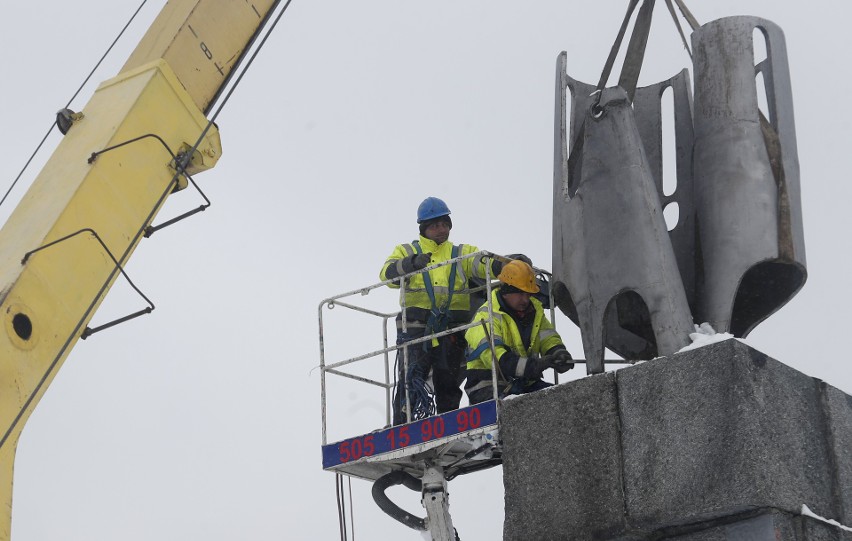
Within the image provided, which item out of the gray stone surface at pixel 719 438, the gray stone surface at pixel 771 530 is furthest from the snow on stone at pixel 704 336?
the gray stone surface at pixel 771 530

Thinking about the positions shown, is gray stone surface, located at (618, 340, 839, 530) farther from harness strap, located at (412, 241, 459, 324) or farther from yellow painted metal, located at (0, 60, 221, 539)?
yellow painted metal, located at (0, 60, 221, 539)

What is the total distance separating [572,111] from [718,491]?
3.08m

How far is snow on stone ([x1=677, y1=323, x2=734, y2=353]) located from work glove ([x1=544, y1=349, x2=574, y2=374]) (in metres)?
1.09

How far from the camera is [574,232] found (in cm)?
939

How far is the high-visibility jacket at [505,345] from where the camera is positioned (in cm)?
977

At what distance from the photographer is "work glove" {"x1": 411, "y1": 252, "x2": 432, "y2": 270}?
35.2 feet

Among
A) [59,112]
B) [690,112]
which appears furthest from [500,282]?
[59,112]

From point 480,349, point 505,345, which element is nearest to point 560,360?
point 505,345

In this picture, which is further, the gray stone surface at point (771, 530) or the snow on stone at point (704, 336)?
the snow on stone at point (704, 336)

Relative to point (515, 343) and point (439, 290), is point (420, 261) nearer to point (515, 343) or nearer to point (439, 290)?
point (439, 290)

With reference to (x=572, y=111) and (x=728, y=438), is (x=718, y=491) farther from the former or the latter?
(x=572, y=111)

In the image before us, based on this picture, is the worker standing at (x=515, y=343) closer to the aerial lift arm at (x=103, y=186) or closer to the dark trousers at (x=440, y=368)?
the dark trousers at (x=440, y=368)

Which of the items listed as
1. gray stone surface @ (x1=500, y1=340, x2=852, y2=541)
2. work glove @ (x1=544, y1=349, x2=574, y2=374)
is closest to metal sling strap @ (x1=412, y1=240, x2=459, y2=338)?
work glove @ (x1=544, y1=349, x2=574, y2=374)

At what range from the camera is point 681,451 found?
8008 millimetres
